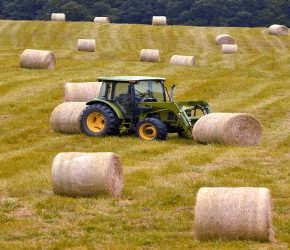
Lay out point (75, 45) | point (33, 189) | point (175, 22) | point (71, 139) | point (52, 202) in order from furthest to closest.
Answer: point (175, 22) < point (75, 45) < point (71, 139) < point (33, 189) < point (52, 202)

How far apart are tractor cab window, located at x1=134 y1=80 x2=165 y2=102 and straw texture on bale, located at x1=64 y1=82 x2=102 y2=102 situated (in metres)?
5.13

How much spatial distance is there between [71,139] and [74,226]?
1008cm

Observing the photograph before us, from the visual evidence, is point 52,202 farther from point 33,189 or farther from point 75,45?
point 75,45

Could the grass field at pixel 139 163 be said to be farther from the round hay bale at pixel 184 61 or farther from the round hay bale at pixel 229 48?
the round hay bale at pixel 229 48

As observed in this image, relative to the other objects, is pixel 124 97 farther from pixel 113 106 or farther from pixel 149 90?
pixel 149 90

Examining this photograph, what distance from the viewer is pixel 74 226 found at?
1578cm

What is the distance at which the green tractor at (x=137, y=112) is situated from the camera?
82.4 ft

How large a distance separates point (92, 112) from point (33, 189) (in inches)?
288

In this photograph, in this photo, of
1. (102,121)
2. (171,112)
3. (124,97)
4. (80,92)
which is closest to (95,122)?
(102,121)

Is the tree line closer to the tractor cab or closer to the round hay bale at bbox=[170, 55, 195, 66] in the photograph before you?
the round hay bale at bbox=[170, 55, 195, 66]

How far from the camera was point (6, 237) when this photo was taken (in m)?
15.2

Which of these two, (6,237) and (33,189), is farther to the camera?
(33,189)

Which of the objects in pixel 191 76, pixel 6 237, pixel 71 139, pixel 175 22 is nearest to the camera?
pixel 6 237

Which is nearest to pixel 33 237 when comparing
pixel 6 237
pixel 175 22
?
pixel 6 237
